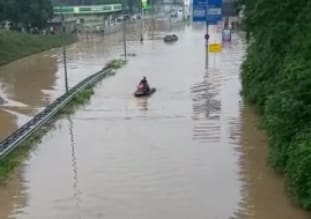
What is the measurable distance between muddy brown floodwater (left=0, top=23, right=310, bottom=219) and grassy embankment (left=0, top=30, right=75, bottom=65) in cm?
2160

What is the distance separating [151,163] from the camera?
63.1 ft

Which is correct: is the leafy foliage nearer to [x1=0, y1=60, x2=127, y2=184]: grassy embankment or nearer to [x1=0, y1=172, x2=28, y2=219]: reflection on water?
[x1=0, y1=60, x2=127, y2=184]: grassy embankment

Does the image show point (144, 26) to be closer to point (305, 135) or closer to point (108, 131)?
point (108, 131)

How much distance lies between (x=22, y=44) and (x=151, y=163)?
47174 mm

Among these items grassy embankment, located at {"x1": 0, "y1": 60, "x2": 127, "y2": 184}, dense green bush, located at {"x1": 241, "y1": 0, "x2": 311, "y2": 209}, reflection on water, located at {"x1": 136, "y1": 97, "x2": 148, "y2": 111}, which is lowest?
reflection on water, located at {"x1": 136, "y1": 97, "x2": 148, "y2": 111}

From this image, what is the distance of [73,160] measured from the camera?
19891 millimetres

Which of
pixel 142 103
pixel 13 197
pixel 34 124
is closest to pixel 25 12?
pixel 142 103

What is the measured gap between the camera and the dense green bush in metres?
15.2

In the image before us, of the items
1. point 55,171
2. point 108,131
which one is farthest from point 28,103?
point 55,171

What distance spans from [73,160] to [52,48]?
52.2m

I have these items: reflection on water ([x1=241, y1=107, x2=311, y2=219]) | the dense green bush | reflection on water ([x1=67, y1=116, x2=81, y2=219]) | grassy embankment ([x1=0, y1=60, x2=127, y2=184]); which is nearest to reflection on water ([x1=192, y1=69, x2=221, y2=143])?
reflection on water ([x1=241, y1=107, x2=311, y2=219])

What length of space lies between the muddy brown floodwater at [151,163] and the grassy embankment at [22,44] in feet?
70.9

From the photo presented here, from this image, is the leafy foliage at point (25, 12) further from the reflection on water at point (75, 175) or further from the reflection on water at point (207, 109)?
the reflection on water at point (75, 175)

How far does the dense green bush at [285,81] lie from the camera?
1522cm
